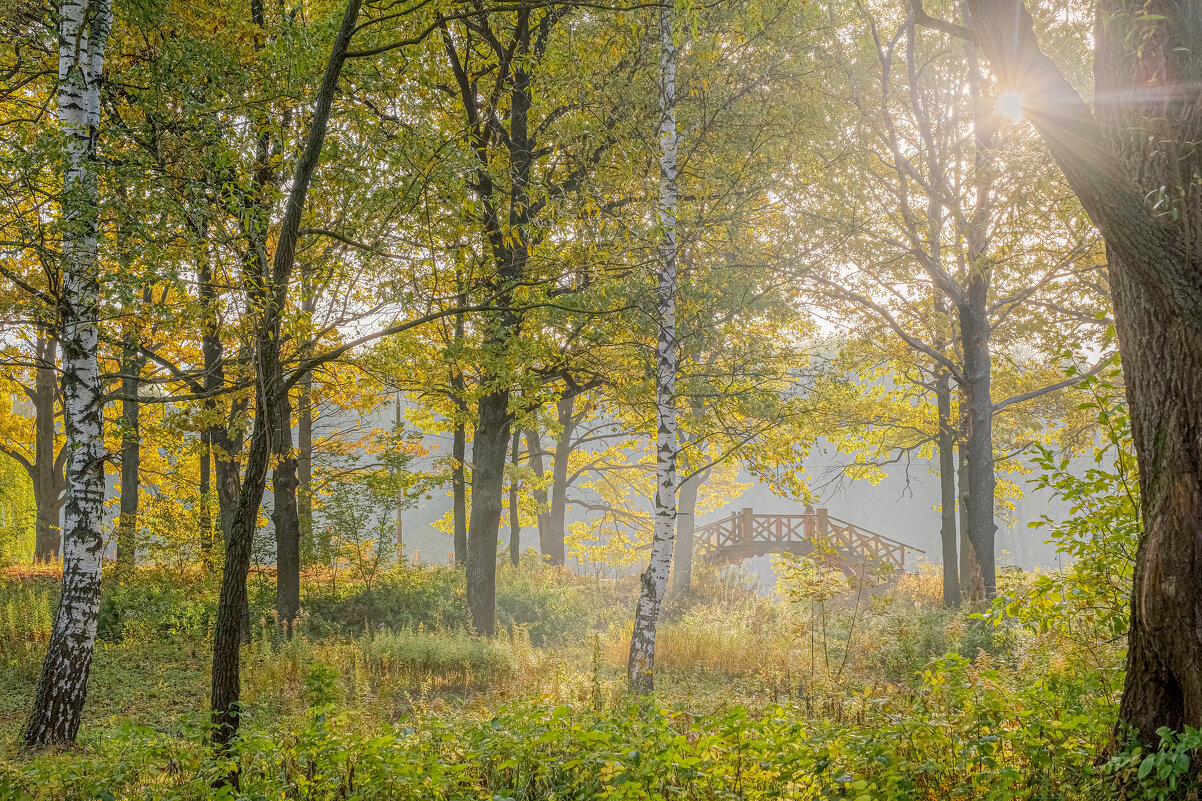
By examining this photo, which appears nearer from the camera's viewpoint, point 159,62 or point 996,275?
point 159,62

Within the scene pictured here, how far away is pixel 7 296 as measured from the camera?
9.37m

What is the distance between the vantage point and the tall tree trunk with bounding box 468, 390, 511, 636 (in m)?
11.0

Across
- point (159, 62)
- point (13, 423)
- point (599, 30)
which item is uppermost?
point (599, 30)

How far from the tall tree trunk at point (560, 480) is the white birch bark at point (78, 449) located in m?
13.7

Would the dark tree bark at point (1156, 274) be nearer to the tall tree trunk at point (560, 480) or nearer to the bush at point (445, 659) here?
the bush at point (445, 659)

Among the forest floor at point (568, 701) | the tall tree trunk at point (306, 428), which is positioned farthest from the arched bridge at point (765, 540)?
the tall tree trunk at point (306, 428)

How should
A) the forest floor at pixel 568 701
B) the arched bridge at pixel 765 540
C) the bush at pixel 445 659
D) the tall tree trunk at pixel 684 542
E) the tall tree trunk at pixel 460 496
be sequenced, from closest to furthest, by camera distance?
the forest floor at pixel 568 701
the bush at pixel 445 659
the tall tree trunk at pixel 460 496
the tall tree trunk at pixel 684 542
the arched bridge at pixel 765 540

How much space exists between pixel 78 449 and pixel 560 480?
1448 centimetres

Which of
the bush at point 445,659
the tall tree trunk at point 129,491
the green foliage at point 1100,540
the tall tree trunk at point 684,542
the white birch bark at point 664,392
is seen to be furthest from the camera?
the tall tree trunk at point 684,542

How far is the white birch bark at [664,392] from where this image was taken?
7.38 meters

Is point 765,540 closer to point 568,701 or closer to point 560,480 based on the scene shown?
point 560,480

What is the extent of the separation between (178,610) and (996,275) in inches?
589

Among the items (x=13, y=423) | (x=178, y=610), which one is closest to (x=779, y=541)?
(x=178, y=610)

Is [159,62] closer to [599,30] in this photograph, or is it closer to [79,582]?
[79,582]
